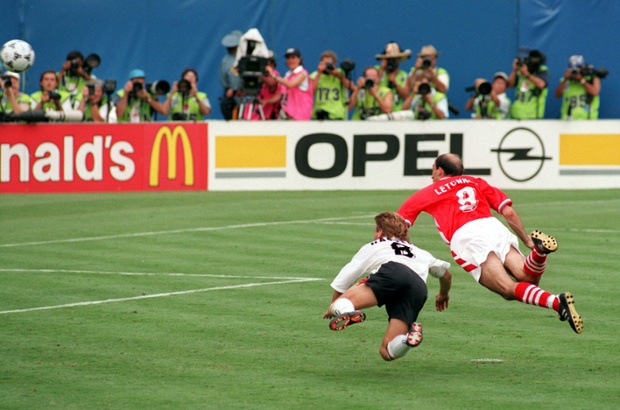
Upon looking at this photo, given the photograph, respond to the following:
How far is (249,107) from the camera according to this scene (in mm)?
24922

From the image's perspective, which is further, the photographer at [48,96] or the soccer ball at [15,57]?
the photographer at [48,96]

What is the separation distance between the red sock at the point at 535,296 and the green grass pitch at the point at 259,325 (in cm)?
46

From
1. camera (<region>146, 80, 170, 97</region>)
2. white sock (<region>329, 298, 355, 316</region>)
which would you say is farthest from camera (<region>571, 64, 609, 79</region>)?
white sock (<region>329, 298, 355, 316</region>)

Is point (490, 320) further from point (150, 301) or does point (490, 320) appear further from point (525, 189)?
point (525, 189)

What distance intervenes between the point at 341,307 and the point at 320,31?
20.8 metres

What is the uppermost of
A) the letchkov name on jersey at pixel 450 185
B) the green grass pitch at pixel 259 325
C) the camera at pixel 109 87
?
the camera at pixel 109 87

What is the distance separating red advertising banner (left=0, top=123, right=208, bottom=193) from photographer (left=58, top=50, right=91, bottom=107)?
1768 mm

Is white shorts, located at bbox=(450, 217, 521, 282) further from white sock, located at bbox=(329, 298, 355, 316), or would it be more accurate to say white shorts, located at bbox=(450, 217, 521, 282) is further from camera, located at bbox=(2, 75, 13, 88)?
camera, located at bbox=(2, 75, 13, 88)

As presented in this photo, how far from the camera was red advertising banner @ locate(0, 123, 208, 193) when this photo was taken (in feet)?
78.8

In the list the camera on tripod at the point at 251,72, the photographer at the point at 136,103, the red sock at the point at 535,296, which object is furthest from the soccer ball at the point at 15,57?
the red sock at the point at 535,296

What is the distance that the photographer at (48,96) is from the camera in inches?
966

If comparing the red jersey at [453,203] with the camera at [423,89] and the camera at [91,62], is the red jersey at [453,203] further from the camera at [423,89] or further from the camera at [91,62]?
the camera at [91,62]

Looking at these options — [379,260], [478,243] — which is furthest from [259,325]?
[379,260]

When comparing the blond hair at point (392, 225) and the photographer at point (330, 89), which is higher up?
the photographer at point (330, 89)
